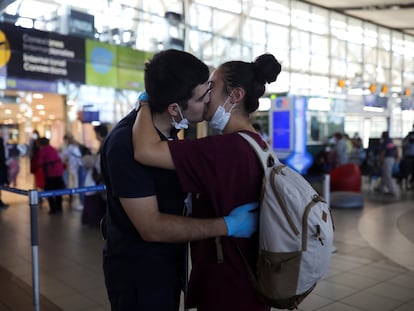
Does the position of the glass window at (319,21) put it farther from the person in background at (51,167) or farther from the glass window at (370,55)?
the person in background at (51,167)

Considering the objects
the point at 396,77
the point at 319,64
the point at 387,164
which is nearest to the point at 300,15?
the point at 319,64

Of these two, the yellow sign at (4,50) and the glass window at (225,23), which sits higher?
the glass window at (225,23)

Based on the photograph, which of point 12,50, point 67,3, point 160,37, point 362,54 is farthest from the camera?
point 362,54

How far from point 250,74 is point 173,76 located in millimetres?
336

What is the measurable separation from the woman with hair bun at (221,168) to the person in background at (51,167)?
823cm

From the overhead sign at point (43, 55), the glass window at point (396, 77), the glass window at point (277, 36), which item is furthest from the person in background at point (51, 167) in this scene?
the glass window at point (396, 77)

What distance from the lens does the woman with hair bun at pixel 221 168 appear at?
147 cm

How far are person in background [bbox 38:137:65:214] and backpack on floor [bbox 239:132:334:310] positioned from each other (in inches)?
332

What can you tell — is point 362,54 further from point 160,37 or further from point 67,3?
point 67,3

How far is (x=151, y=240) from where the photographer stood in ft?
4.98

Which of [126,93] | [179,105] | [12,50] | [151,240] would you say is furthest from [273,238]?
[126,93]

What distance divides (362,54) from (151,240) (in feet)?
91.9

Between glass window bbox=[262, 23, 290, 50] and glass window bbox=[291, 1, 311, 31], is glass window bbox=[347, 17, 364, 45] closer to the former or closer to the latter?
glass window bbox=[291, 1, 311, 31]

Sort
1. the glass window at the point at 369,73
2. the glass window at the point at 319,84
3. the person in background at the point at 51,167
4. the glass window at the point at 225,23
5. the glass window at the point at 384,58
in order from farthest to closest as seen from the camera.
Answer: the glass window at the point at 384,58 < the glass window at the point at 369,73 < the glass window at the point at 319,84 < the glass window at the point at 225,23 < the person in background at the point at 51,167
